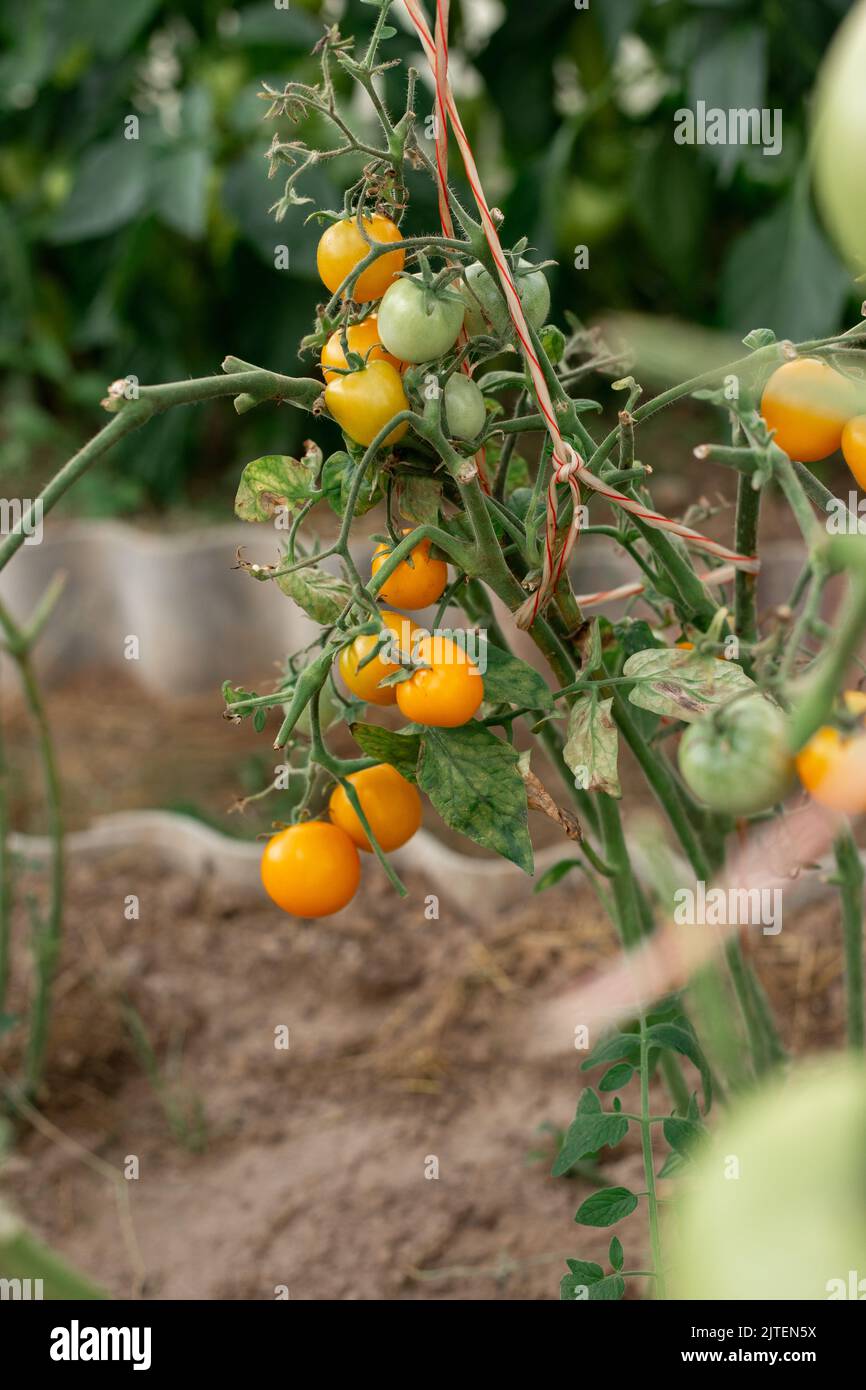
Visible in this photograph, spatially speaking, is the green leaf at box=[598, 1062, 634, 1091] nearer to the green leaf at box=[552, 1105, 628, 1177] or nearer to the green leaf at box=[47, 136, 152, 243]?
the green leaf at box=[552, 1105, 628, 1177]

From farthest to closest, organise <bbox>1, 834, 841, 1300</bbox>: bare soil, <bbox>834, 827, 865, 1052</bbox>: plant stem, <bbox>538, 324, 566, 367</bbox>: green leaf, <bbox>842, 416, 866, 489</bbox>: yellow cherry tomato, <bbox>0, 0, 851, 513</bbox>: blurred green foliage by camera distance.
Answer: <bbox>0, 0, 851, 513</bbox>: blurred green foliage, <bbox>1, 834, 841, 1300</bbox>: bare soil, <bbox>834, 827, 865, 1052</bbox>: plant stem, <bbox>538, 324, 566, 367</bbox>: green leaf, <bbox>842, 416, 866, 489</bbox>: yellow cherry tomato

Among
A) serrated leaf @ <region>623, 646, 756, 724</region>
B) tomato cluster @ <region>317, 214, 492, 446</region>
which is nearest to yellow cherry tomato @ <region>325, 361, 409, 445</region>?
tomato cluster @ <region>317, 214, 492, 446</region>

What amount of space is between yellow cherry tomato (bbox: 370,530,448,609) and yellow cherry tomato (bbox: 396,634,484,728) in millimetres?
28

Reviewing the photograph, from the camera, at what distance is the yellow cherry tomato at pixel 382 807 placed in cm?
44

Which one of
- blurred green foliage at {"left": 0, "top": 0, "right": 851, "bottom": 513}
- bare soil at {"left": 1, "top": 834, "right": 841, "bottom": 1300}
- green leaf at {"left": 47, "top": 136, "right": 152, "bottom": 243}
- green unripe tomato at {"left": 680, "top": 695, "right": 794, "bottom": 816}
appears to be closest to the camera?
green unripe tomato at {"left": 680, "top": 695, "right": 794, "bottom": 816}

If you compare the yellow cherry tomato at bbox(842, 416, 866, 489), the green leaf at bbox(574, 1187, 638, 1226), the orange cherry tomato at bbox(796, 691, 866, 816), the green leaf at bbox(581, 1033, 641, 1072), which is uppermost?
the yellow cherry tomato at bbox(842, 416, 866, 489)

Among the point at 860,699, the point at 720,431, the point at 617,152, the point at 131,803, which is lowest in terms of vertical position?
the point at 860,699

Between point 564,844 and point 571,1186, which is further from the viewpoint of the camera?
point 564,844

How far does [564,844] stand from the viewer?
1.18 m

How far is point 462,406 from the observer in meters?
0.37

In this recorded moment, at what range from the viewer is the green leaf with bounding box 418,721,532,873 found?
0.40m

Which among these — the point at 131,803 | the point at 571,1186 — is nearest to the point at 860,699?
the point at 571,1186
